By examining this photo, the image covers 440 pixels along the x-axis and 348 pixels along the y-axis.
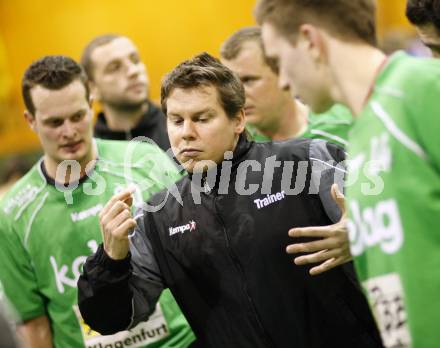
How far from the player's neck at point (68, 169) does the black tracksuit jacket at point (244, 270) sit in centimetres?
75

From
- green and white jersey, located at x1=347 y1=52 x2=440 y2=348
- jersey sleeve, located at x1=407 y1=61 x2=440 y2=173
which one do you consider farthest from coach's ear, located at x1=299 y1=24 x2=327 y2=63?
jersey sleeve, located at x1=407 y1=61 x2=440 y2=173

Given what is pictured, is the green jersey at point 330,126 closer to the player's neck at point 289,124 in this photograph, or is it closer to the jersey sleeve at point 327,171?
the player's neck at point 289,124

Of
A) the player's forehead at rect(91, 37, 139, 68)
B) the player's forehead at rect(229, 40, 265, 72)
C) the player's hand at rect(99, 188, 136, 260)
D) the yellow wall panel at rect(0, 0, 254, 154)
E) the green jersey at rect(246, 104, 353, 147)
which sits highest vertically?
the yellow wall panel at rect(0, 0, 254, 154)

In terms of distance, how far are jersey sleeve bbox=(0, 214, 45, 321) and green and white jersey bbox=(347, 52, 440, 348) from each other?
6.38 feet

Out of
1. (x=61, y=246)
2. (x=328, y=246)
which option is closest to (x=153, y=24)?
(x=61, y=246)

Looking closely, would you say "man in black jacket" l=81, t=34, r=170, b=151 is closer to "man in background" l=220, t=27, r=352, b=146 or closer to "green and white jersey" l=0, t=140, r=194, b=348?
"man in background" l=220, t=27, r=352, b=146

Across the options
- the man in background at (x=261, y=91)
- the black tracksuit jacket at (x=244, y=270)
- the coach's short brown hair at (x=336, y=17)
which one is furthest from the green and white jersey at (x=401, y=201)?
the man in background at (x=261, y=91)

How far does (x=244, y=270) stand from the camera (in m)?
2.73

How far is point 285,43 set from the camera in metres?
2.10

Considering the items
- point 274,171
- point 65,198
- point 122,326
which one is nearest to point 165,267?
point 122,326

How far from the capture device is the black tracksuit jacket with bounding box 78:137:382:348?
2.69m

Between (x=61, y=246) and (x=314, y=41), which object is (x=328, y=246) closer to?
(x=314, y=41)

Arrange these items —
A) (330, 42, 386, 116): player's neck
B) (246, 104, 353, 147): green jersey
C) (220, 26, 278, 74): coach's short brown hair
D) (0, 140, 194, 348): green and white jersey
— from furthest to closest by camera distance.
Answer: (220, 26, 278, 74): coach's short brown hair < (246, 104, 353, 147): green jersey < (0, 140, 194, 348): green and white jersey < (330, 42, 386, 116): player's neck

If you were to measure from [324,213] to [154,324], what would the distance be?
3.33 ft
